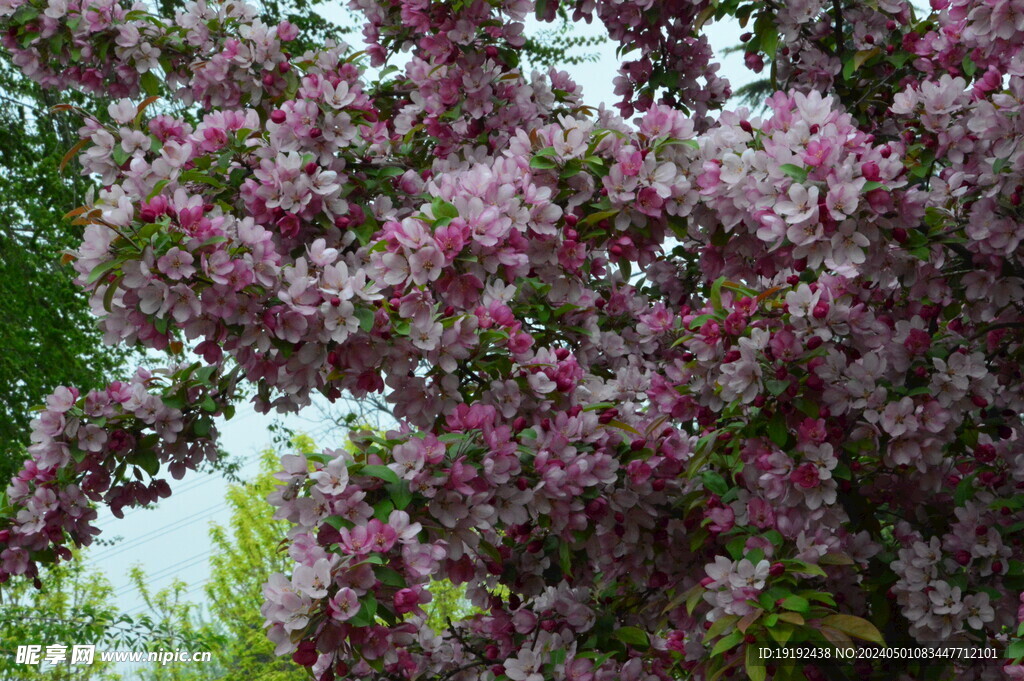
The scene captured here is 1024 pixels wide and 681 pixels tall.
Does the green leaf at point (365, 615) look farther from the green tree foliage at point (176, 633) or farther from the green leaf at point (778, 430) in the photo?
the green tree foliage at point (176, 633)

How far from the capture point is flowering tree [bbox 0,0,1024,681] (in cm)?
210

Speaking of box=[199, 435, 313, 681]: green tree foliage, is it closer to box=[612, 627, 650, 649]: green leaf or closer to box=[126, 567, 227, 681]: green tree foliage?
box=[126, 567, 227, 681]: green tree foliage

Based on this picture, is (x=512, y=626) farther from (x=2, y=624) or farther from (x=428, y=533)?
(x=2, y=624)

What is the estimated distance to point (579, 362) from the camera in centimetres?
276

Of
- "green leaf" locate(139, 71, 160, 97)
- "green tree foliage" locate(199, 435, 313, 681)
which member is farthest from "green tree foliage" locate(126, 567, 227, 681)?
"green leaf" locate(139, 71, 160, 97)

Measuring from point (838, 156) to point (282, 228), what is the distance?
4.12ft

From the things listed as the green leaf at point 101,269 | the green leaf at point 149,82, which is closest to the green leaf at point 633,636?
the green leaf at point 101,269

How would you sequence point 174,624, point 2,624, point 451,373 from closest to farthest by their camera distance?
point 451,373, point 2,624, point 174,624

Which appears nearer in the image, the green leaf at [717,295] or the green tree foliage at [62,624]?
the green leaf at [717,295]

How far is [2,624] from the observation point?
20.8ft

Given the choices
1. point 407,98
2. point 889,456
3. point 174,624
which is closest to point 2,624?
point 174,624

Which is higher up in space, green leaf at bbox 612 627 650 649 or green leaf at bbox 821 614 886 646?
green leaf at bbox 612 627 650 649

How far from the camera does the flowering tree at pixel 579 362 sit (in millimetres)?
2104

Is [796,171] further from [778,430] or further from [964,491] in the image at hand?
[964,491]
